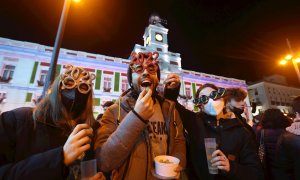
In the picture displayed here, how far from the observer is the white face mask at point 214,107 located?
8.63 ft

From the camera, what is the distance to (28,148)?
1511mm

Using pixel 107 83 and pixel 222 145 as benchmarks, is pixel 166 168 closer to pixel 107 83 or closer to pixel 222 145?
pixel 222 145

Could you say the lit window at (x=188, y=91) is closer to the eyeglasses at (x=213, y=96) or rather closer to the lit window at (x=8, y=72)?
the lit window at (x=8, y=72)

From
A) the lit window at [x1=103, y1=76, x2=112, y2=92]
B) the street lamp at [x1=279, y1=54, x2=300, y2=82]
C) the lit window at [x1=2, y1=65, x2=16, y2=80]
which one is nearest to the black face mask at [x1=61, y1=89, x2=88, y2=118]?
the street lamp at [x1=279, y1=54, x2=300, y2=82]

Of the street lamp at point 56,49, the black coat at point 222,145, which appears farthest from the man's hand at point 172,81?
the street lamp at point 56,49

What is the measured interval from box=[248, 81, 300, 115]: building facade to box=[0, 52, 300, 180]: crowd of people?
48.9 meters

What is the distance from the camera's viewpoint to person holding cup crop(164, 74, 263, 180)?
1.99 metres

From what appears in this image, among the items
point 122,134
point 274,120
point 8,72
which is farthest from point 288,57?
point 8,72

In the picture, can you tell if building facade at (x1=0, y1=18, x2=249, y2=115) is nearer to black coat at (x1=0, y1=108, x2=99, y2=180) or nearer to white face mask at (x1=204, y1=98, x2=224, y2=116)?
black coat at (x1=0, y1=108, x2=99, y2=180)

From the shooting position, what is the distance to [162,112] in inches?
87.9

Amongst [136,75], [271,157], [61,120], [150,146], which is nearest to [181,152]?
[150,146]

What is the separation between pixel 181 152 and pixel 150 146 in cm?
44

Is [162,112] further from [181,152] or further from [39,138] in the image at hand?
[39,138]

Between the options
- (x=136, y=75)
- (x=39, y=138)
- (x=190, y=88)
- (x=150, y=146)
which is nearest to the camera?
(x=39, y=138)
